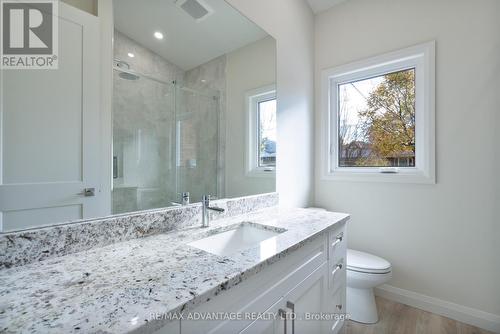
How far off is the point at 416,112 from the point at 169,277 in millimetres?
2107

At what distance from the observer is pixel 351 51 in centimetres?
216

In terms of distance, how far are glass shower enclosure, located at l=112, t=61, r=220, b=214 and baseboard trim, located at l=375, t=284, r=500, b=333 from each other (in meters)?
1.74

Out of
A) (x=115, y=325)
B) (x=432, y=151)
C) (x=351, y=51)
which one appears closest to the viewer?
(x=115, y=325)

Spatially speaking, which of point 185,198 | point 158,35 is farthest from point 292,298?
point 158,35

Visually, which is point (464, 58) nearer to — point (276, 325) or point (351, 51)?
point (351, 51)

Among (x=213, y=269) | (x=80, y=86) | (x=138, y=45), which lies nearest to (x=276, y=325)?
(x=213, y=269)

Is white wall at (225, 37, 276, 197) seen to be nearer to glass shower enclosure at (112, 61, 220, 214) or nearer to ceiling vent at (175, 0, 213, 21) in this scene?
glass shower enclosure at (112, 61, 220, 214)

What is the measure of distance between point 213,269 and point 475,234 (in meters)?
1.91

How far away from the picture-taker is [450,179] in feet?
5.65

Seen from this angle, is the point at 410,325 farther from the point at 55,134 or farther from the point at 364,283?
the point at 55,134

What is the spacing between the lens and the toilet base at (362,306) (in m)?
1.69

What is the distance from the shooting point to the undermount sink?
3.61 ft

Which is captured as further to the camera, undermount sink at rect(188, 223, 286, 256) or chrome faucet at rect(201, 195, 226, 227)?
chrome faucet at rect(201, 195, 226, 227)

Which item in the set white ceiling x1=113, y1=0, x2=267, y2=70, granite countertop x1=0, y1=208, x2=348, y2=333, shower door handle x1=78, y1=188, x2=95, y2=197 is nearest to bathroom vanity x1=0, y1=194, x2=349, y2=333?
granite countertop x1=0, y1=208, x2=348, y2=333
